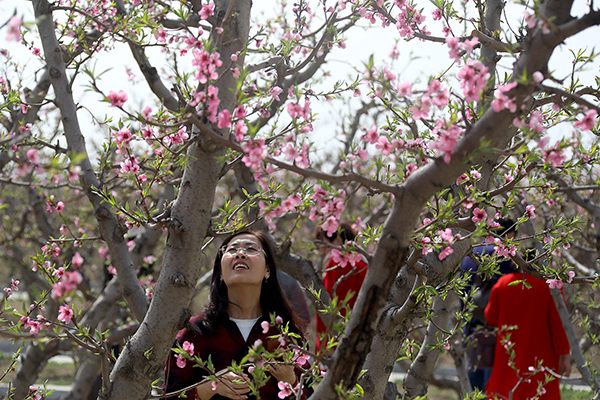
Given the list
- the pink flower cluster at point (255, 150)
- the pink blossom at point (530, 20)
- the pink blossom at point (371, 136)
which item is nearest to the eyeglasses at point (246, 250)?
the pink blossom at point (371, 136)

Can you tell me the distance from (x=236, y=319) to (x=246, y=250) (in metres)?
0.37

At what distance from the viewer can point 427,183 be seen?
1.46 meters

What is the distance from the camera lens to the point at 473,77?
4.81 ft

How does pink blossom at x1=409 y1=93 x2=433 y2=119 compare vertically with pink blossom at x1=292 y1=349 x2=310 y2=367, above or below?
above

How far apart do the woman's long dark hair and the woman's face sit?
0.08 m

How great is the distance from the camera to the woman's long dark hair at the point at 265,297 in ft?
9.25

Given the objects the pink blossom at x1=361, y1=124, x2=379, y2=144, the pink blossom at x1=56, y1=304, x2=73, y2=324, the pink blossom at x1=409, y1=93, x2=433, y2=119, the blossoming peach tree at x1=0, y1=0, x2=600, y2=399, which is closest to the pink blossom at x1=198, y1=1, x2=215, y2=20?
the blossoming peach tree at x1=0, y1=0, x2=600, y2=399

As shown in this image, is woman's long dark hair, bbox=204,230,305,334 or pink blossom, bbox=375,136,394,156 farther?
woman's long dark hair, bbox=204,230,305,334

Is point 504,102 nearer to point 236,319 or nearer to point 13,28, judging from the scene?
point 13,28

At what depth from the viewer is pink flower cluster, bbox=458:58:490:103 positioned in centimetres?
145

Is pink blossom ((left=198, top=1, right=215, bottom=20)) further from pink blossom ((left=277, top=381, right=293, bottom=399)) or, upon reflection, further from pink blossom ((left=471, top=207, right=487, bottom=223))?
pink blossom ((left=277, top=381, right=293, bottom=399))

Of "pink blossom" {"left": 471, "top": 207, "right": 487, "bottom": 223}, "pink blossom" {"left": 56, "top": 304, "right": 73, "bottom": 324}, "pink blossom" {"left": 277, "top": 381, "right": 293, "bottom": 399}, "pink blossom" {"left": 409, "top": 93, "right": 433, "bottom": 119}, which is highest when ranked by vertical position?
"pink blossom" {"left": 409, "top": 93, "right": 433, "bottom": 119}

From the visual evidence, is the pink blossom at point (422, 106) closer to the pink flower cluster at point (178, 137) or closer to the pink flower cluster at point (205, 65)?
the pink flower cluster at point (205, 65)

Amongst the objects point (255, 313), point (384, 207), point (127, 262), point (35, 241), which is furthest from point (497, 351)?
point (35, 241)
